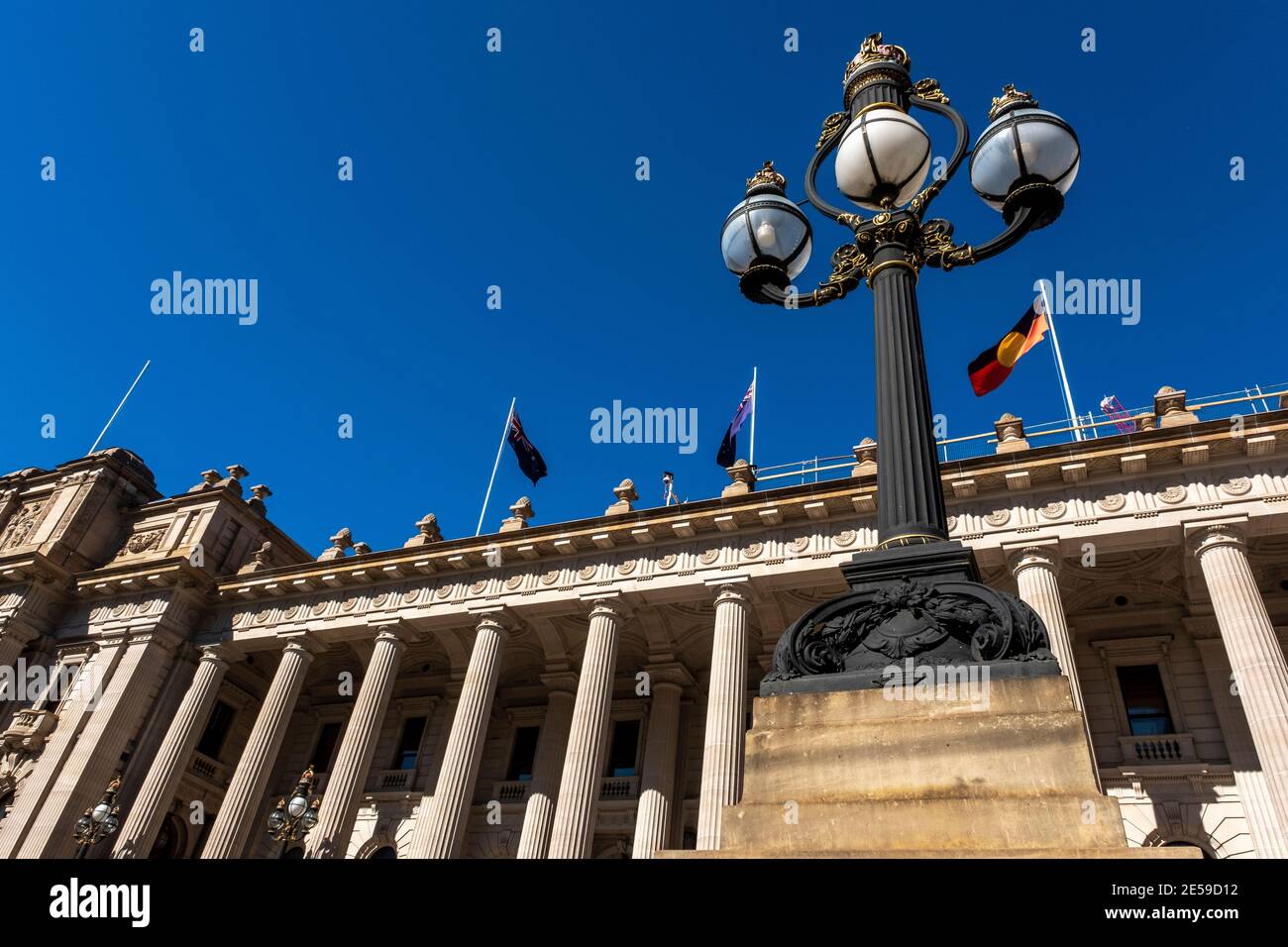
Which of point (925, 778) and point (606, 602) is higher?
point (606, 602)

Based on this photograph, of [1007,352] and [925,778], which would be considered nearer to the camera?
[925,778]

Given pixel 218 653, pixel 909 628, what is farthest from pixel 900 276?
pixel 218 653

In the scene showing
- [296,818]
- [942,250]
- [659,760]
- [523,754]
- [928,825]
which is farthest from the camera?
[523,754]

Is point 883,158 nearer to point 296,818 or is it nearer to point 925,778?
point 925,778

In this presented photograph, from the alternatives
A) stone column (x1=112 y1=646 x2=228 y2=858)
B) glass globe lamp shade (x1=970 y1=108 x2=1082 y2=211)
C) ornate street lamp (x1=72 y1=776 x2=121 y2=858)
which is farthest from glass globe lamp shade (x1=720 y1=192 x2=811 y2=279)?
stone column (x1=112 y1=646 x2=228 y2=858)

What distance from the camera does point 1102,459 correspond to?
18.8m

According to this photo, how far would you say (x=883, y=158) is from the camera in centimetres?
602

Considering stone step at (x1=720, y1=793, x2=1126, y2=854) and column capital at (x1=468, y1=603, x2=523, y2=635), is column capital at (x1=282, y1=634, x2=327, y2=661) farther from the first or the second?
stone step at (x1=720, y1=793, x2=1126, y2=854)

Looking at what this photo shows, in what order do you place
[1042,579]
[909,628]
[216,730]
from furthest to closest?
[216,730] < [1042,579] < [909,628]

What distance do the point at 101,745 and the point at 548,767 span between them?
14.4 metres

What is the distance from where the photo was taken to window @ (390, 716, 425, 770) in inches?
1149

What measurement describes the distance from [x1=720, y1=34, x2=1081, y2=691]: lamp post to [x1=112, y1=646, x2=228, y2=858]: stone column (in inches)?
999
